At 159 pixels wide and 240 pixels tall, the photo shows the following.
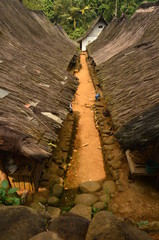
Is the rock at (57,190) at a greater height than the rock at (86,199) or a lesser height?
greater

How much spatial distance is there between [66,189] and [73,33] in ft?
128

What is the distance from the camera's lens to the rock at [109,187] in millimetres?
7199

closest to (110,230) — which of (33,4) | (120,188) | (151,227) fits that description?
(151,227)

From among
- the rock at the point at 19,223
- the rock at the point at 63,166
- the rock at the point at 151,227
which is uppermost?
the rock at the point at 63,166

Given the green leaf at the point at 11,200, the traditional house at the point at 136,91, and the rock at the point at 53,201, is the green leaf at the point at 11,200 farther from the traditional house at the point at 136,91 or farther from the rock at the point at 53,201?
the traditional house at the point at 136,91

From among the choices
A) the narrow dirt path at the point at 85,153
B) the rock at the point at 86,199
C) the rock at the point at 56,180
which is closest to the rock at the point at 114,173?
the narrow dirt path at the point at 85,153

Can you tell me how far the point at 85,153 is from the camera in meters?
9.67

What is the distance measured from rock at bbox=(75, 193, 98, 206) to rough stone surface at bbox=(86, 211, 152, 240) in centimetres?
499

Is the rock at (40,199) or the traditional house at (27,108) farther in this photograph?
the rock at (40,199)

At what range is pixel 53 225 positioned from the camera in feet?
6.60

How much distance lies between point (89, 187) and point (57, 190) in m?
1.15

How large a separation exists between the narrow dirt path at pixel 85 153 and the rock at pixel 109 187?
1.69 feet

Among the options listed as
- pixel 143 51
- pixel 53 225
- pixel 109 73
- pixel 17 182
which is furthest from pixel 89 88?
pixel 53 225

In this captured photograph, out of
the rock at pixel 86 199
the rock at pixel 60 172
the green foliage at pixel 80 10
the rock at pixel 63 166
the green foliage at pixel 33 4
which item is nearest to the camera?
the rock at pixel 86 199
